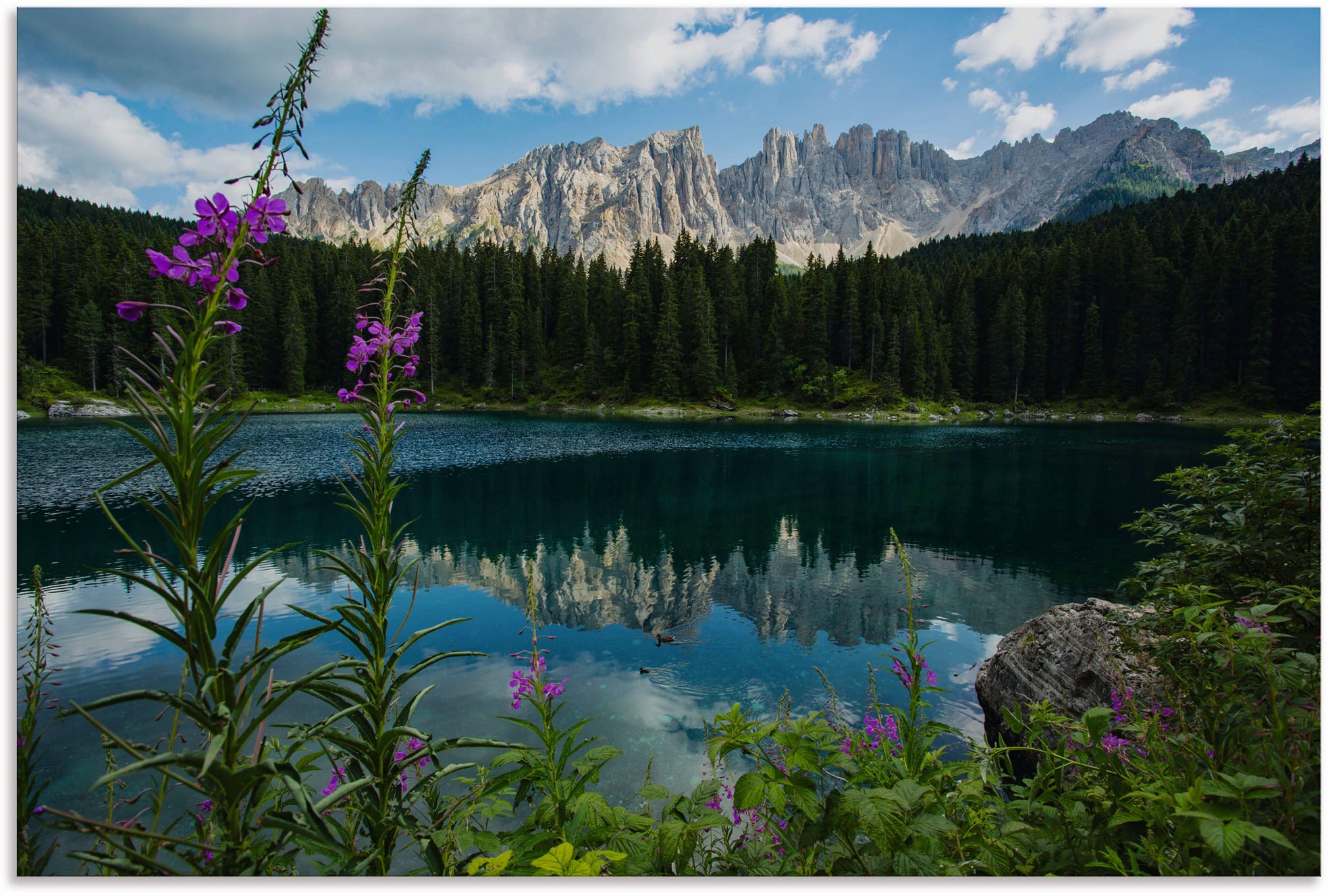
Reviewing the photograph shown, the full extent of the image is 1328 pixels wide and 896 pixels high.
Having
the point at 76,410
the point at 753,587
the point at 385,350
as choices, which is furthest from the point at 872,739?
the point at 76,410

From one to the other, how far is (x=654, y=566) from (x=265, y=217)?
14.3m

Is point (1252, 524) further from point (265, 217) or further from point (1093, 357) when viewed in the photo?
point (1093, 357)

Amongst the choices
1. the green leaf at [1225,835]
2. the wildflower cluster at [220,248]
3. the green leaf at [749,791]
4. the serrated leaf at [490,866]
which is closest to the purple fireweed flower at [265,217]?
the wildflower cluster at [220,248]

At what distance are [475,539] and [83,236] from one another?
277ft

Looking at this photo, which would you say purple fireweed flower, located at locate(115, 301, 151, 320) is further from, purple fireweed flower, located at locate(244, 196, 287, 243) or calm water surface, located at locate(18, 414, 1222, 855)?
calm water surface, located at locate(18, 414, 1222, 855)

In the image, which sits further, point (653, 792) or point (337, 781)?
point (337, 781)

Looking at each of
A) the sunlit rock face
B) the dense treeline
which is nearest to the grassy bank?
the dense treeline

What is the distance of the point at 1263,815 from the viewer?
2.62 meters

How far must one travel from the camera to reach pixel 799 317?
74.4m

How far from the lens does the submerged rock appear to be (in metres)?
6.50

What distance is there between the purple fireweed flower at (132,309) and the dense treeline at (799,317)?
63544 millimetres

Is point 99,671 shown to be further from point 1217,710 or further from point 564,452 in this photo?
point 564,452

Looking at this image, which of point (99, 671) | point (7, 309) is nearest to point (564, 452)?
point (99, 671)

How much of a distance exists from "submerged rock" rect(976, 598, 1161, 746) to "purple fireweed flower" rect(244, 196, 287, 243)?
7.18 metres
